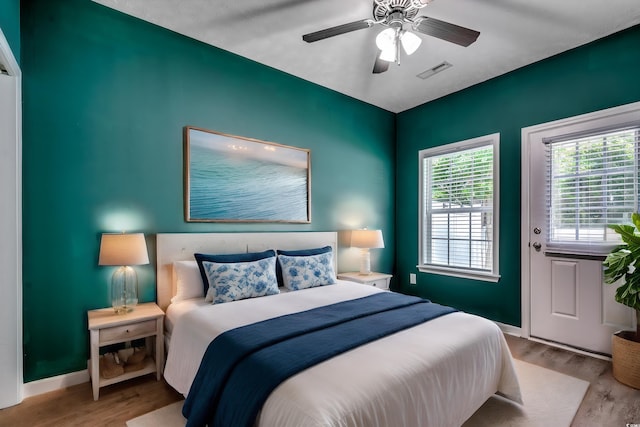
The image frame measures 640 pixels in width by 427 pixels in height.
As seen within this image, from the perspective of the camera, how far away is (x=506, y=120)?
3486 millimetres

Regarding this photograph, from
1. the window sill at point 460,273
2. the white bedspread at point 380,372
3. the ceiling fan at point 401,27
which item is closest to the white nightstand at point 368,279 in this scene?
Result: the window sill at point 460,273

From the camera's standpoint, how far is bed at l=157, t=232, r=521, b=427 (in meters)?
1.25

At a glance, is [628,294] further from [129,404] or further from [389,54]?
[129,404]

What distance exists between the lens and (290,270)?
3.01 metres

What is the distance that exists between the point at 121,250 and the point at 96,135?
36.4 inches

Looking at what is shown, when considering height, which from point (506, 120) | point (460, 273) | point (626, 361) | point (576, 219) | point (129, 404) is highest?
point (506, 120)

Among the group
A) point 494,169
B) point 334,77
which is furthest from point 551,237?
point 334,77

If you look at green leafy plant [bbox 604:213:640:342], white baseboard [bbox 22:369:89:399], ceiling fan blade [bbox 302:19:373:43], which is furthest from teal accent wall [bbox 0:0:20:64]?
green leafy plant [bbox 604:213:640:342]

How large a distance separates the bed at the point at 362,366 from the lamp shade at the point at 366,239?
1.07 meters

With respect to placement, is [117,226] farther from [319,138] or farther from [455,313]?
[455,313]

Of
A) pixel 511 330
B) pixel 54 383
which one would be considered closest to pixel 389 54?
pixel 511 330

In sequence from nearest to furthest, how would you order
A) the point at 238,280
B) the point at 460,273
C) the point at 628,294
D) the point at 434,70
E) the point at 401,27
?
1. the point at 401,27
2. the point at 628,294
3. the point at 238,280
4. the point at 434,70
5. the point at 460,273

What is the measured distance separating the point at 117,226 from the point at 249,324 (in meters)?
1.42

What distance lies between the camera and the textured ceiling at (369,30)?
7.95ft
